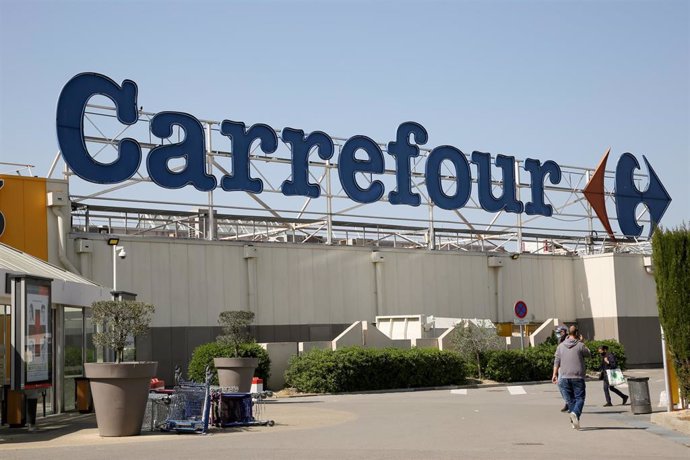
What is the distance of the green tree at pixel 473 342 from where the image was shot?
34.4m

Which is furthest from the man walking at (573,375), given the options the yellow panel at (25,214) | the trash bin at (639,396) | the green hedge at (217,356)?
the yellow panel at (25,214)

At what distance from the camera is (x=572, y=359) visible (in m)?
17.8

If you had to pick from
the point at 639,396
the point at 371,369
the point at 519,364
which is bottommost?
the point at 639,396

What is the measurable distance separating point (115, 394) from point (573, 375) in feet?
25.4

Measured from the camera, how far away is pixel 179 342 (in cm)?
3341

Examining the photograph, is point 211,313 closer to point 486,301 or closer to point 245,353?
point 245,353

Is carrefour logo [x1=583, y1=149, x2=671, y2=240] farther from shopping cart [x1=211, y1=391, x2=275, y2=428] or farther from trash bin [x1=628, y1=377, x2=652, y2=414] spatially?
shopping cart [x1=211, y1=391, x2=275, y2=428]

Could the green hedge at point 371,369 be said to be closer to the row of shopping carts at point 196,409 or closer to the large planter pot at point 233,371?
the large planter pot at point 233,371

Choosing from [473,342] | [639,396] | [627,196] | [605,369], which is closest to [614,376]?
[605,369]

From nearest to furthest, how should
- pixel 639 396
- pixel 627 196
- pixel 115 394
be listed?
pixel 115 394 < pixel 639 396 < pixel 627 196

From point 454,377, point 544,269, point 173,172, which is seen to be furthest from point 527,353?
point 173,172

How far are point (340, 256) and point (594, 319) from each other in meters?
12.1

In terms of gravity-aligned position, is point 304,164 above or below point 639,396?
above

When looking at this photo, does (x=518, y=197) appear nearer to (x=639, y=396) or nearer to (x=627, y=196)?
(x=627, y=196)
